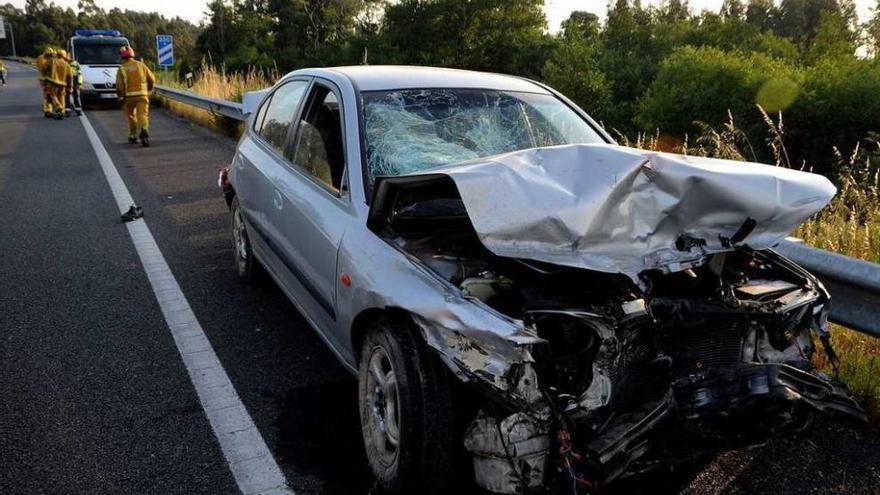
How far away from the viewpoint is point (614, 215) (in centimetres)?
224

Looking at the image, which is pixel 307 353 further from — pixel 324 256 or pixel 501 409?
pixel 501 409

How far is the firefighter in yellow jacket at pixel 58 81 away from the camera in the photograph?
1638cm

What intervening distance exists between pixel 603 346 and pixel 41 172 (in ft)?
32.2

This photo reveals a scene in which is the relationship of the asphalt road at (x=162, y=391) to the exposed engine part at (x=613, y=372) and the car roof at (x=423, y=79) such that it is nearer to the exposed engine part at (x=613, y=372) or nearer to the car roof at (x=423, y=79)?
the exposed engine part at (x=613, y=372)

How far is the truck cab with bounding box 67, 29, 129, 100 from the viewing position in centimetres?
2036

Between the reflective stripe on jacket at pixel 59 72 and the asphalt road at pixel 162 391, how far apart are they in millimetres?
11932

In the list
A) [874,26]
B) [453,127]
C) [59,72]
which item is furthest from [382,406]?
[874,26]

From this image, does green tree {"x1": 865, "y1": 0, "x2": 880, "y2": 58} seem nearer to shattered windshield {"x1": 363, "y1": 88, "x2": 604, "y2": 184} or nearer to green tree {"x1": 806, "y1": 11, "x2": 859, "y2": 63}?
green tree {"x1": 806, "y1": 11, "x2": 859, "y2": 63}

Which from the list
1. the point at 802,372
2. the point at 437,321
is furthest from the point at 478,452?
the point at 802,372

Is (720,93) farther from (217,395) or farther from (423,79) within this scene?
(217,395)

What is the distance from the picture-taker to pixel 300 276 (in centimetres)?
345

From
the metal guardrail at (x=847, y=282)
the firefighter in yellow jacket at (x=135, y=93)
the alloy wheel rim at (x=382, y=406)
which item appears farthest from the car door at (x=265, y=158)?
the firefighter in yellow jacket at (x=135, y=93)

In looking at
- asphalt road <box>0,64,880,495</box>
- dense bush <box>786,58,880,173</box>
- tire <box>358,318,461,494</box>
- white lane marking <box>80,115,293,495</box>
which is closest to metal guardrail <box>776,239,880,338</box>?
asphalt road <box>0,64,880,495</box>

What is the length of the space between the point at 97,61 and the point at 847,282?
22.9m
